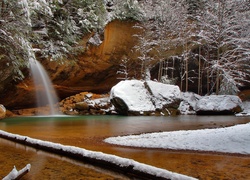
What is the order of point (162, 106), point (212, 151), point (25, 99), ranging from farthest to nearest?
point (25, 99) → point (162, 106) → point (212, 151)

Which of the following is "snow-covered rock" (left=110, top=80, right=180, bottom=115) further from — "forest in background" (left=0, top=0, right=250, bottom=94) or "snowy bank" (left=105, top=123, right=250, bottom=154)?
→ "snowy bank" (left=105, top=123, right=250, bottom=154)

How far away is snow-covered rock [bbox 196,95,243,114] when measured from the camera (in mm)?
18797

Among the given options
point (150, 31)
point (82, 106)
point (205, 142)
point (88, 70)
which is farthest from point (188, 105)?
point (205, 142)

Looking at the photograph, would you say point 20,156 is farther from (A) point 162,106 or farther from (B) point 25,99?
(B) point 25,99

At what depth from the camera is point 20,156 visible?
4.93 metres

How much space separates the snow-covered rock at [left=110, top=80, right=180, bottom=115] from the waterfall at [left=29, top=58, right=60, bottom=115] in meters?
5.58

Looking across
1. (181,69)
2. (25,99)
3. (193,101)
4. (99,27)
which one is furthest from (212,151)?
(181,69)

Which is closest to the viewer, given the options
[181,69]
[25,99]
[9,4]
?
[9,4]

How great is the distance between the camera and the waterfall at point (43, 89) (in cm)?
1916

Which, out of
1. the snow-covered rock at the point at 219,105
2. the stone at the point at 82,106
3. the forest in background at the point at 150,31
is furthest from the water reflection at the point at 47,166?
the stone at the point at 82,106

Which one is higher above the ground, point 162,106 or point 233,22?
point 233,22

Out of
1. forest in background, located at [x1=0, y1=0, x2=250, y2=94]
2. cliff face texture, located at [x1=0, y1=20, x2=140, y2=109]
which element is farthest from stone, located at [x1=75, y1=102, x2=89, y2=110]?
forest in background, located at [x1=0, y1=0, x2=250, y2=94]

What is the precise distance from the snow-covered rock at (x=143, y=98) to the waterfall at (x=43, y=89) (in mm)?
5584

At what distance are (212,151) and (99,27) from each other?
15459 millimetres
